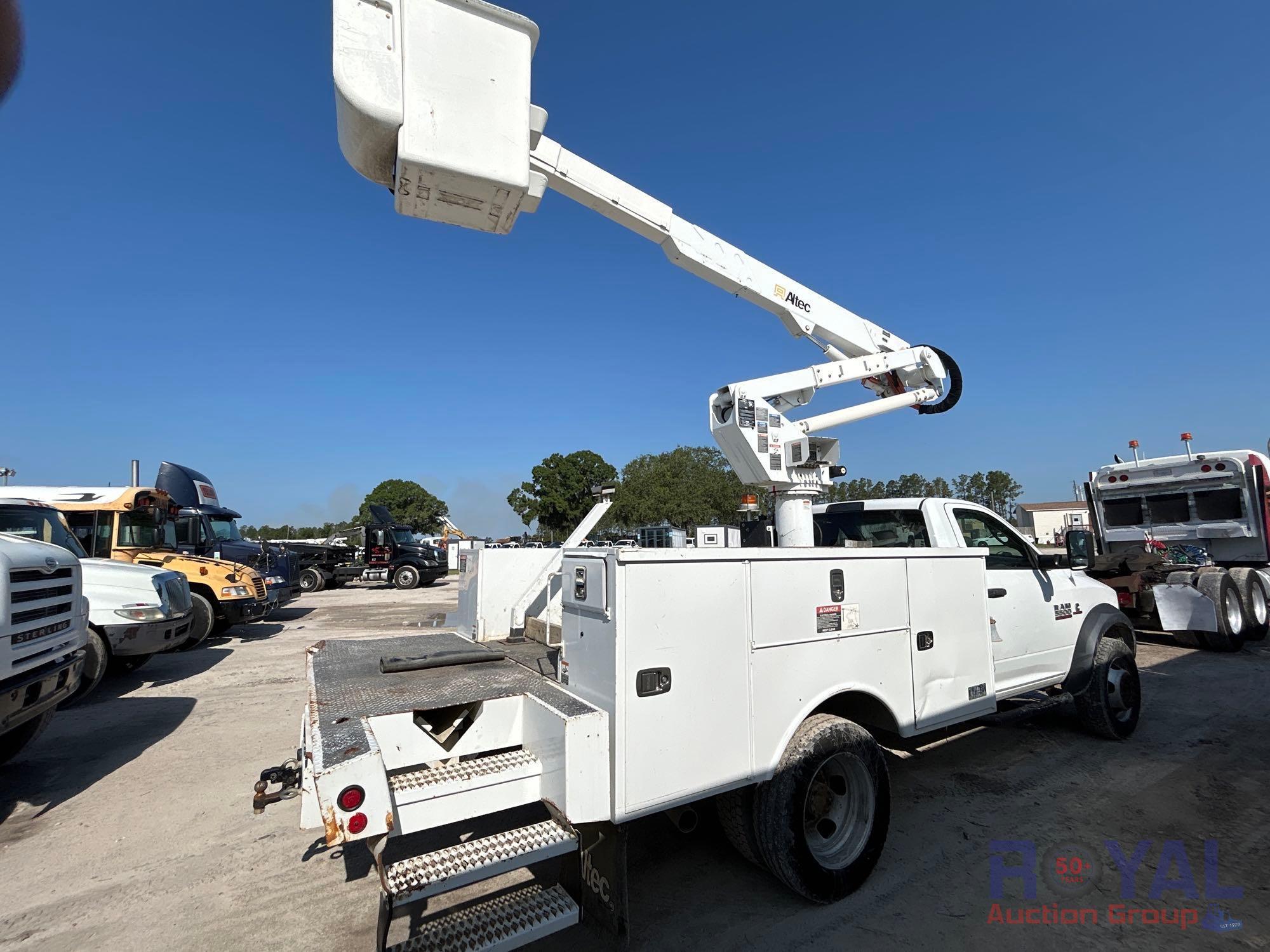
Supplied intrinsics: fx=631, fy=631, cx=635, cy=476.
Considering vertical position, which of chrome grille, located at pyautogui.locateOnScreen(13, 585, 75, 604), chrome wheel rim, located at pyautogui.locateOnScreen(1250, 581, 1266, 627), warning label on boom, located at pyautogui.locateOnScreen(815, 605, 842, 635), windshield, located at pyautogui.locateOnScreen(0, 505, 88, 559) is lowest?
chrome wheel rim, located at pyautogui.locateOnScreen(1250, 581, 1266, 627)

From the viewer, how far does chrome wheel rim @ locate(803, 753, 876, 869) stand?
10.9 feet

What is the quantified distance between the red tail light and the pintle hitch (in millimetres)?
748

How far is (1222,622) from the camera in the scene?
29.6 feet

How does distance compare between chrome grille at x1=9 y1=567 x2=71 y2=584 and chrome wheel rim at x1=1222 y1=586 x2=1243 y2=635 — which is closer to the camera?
chrome grille at x1=9 y1=567 x2=71 y2=584

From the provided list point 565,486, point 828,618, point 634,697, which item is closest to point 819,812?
point 828,618

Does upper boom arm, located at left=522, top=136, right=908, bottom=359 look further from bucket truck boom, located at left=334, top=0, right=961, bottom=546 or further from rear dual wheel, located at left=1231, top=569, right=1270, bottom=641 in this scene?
rear dual wheel, located at left=1231, top=569, right=1270, bottom=641

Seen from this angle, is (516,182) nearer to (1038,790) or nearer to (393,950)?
(393,950)

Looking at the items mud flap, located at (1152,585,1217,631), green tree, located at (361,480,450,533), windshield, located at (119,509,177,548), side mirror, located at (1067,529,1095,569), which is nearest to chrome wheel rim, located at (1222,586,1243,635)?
mud flap, located at (1152,585,1217,631)

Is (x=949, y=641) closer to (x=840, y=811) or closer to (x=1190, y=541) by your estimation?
(x=840, y=811)

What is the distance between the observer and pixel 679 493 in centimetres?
4419

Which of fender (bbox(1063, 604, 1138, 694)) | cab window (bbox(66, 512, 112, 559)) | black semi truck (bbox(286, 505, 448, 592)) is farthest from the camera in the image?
black semi truck (bbox(286, 505, 448, 592))

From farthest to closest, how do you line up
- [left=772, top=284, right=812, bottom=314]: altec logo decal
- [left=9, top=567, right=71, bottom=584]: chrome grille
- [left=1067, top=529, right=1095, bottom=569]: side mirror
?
[left=772, top=284, right=812, bottom=314]: altec logo decal
[left=1067, top=529, right=1095, bottom=569]: side mirror
[left=9, top=567, right=71, bottom=584]: chrome grille

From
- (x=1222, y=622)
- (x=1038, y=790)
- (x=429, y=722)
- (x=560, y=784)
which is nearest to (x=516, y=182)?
(x=429, y=722)

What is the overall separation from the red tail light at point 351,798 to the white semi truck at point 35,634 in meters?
3.56
